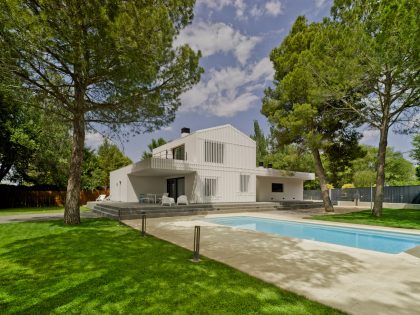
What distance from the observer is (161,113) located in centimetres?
1346

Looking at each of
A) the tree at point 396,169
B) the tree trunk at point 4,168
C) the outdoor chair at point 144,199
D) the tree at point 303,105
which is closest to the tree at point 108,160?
the tree trunk at point 4,168

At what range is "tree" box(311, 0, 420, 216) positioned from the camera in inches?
422

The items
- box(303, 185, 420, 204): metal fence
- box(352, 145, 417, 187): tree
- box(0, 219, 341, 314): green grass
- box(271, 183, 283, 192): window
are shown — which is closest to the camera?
box(0, 219, 341, 314): green grass

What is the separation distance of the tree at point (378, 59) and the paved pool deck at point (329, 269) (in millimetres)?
8551

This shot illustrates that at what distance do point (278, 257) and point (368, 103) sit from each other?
14.2 metres

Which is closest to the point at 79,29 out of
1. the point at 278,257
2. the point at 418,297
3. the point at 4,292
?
the point at 4,292

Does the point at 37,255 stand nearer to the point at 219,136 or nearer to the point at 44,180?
the point at 219,136

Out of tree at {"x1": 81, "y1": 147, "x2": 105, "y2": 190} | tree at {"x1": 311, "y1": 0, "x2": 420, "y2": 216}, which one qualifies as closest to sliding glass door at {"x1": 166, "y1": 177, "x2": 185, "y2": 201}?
tree at {"x1": 81, "y1": 147, "x2": 105, "y2": 190}

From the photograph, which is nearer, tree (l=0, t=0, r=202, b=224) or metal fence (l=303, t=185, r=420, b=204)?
tree (l=0, t=0, r=202, b=224)

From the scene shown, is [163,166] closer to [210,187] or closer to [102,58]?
[210,187]

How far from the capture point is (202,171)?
19547 millimetres

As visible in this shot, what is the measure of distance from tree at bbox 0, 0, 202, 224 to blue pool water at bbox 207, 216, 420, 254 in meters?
8.30

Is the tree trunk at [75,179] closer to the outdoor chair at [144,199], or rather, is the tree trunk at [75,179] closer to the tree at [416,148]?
the outdoor chair at [144,199]

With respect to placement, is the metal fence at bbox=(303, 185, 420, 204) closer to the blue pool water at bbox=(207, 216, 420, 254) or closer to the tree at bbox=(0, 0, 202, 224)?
the blue pool water at bbox=(207, 216, 420, 254)
